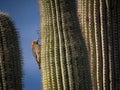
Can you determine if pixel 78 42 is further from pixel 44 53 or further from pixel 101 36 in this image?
pixel 101 36

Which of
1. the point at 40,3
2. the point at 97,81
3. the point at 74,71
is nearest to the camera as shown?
the point at 74,71

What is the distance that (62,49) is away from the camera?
938cm

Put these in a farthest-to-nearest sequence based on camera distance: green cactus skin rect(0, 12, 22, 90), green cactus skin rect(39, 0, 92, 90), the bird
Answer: the bird < green cactus skin rect(39, 0, 92, 90) < green cactus skin rect(0, 12, 22, 90)

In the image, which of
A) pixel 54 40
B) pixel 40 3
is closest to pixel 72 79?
pixel 54 40

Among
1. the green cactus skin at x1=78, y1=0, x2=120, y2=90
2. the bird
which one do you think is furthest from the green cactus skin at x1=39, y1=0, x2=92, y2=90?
the green cactus skin at x1=78, y1=0, x2=120, y2=90

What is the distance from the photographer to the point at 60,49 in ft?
30.9

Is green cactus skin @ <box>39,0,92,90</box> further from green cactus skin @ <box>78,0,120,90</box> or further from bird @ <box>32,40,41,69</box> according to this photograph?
green cactus skin @ <box>78,0,120,90</box>

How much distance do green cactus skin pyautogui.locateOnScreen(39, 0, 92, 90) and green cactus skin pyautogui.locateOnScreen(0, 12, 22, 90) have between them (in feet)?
2.44

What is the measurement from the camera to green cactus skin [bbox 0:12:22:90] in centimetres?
873

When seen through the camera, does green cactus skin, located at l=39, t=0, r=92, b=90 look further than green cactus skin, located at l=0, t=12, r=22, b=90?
Yes

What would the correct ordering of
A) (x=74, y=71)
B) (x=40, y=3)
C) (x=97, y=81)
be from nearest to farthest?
(x=74, y=71) → (x=40, y=3) → (x=97, y=81)

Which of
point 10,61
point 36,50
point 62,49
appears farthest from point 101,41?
point 10,61

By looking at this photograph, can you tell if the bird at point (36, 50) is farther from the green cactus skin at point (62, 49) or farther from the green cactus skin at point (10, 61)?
the green cactus skin at point (10, 61)

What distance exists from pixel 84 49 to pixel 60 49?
387 mm
